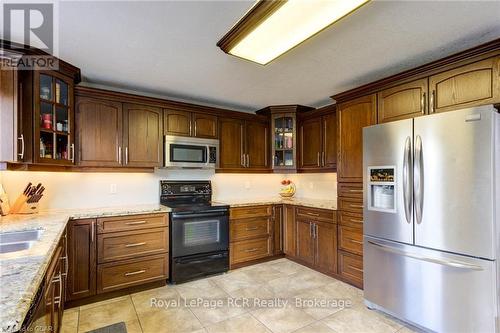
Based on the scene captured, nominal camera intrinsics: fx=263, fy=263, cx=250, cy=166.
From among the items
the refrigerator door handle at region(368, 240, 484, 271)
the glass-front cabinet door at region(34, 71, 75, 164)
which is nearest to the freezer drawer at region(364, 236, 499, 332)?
the refrigerator door handle at region(368, 240, 484, 271)

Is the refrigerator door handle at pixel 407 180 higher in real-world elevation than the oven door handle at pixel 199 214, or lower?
higher

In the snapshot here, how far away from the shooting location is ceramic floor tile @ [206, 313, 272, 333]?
2.17 metres

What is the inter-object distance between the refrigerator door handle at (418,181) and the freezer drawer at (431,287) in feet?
1.05

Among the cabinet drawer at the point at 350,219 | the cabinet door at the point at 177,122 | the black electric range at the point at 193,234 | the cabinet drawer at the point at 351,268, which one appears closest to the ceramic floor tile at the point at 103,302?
the black electric range at the point at 193,234

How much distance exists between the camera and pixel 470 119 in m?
1.87

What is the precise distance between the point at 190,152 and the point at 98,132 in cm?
106

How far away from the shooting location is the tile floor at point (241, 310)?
87.1 inches

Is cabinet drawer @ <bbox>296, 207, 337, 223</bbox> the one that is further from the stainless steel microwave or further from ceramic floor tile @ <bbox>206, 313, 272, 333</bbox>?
ceramic floor tile @ <bbox>206, 313, 272, 333</bbox>

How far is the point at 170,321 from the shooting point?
7.52 ft

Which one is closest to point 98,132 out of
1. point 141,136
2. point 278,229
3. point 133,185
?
point 141,136

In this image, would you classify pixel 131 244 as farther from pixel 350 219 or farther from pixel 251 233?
pixel 350 219

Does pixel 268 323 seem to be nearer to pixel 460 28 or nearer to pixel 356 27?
pixel 356 27

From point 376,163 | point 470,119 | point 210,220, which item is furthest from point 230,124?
point 470,119

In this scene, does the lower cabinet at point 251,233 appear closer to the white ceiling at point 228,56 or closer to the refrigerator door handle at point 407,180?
the white ceiling at point 228,56
